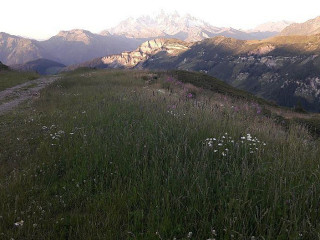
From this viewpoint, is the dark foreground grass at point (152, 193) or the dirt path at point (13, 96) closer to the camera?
the dark foreground grass at point (152, 193)

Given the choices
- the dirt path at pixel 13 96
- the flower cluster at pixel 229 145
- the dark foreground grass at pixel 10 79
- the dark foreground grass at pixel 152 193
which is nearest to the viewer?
the dark foreground grass at pixel 152 193

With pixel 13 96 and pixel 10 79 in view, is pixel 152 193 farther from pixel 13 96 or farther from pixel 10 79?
pixel 10 79

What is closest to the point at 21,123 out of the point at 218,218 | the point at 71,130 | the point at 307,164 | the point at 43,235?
the point at 71,130

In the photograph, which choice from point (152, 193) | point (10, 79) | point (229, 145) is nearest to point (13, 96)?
point (10, 79)

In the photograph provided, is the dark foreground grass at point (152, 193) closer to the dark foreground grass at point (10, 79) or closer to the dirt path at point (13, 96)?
the dirt path at point (13, 96)

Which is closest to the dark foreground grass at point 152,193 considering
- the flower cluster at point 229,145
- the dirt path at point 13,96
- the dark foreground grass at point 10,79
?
the flower cluster at point 229,145

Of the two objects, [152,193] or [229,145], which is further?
[229,145]

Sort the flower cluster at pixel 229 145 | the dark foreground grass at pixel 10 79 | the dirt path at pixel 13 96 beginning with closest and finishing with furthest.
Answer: the flower cluster at pixel 229 145, the dirt path at pixel 13 96, the dark foreground grass at pixel 10 79

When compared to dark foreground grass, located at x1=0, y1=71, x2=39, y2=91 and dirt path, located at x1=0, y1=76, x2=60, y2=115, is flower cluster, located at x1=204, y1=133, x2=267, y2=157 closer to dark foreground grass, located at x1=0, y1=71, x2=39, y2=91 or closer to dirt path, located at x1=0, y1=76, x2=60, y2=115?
dirt path, located at x1=0, y1=76, x2=60, y2=115

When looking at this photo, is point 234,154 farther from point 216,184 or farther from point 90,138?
point 90,138

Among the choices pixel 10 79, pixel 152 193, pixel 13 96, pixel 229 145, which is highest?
pixel 229 145

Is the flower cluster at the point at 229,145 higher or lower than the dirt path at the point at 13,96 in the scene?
higher

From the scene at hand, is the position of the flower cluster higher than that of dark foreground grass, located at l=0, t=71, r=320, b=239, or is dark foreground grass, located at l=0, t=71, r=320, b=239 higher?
the flower cluster

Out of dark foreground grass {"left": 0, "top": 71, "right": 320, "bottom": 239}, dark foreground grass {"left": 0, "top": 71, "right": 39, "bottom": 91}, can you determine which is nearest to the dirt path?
dark foreground grass {"left": 0, "top": 71, "right": 39, "bottom": 91}
